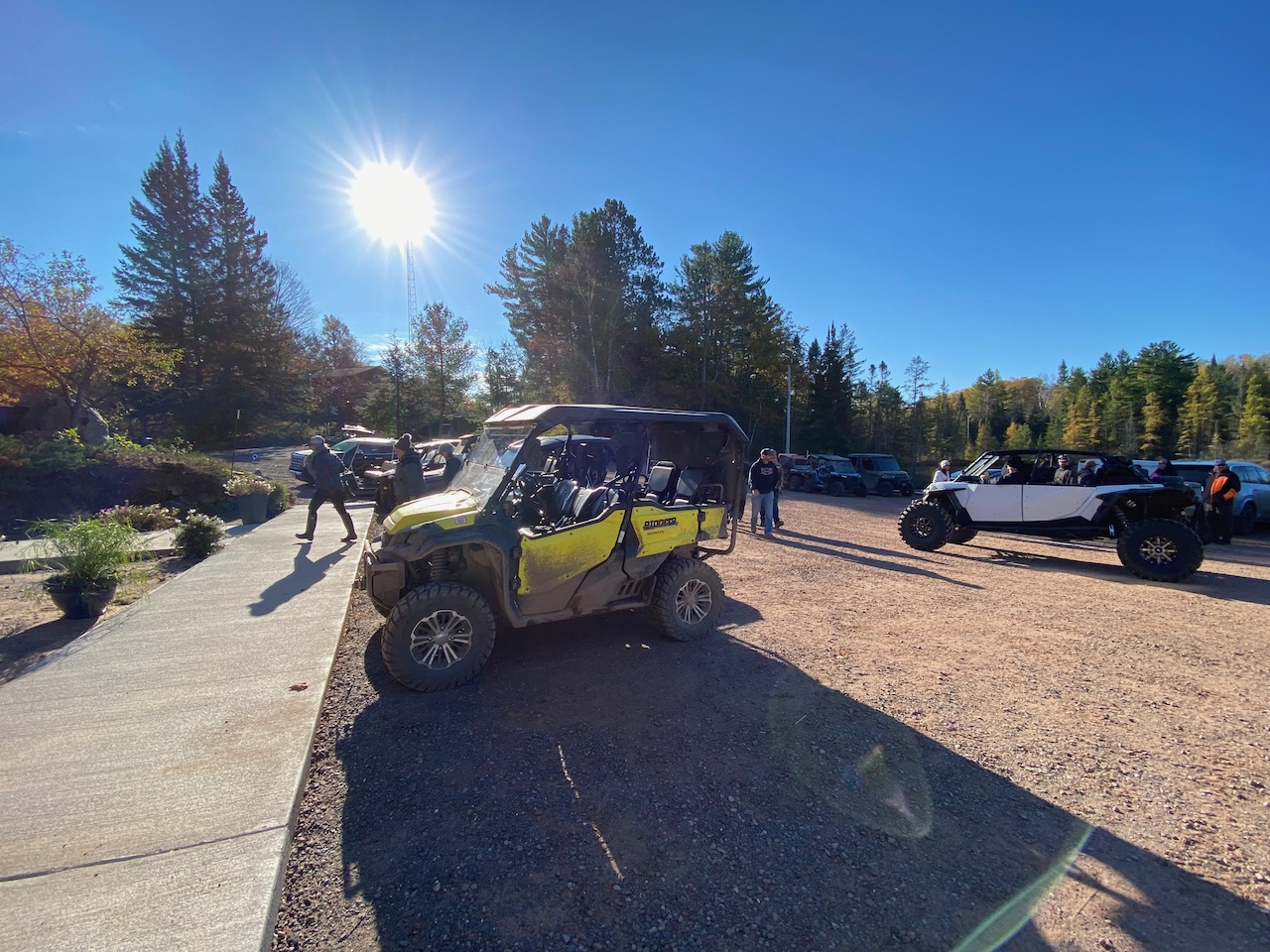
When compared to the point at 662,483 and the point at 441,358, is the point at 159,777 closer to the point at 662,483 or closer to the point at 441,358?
the point at 662,483

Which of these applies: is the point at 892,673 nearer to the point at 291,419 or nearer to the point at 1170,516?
the point at 1170,516

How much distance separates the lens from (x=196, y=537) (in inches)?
290

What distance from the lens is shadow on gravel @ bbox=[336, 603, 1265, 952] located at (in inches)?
77.6

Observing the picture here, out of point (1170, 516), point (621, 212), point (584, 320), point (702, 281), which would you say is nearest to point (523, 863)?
point (1170, 516)

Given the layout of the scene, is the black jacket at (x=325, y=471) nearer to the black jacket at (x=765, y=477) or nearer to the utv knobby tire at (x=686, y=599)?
the utv knobby tire at (x=686, y=599)

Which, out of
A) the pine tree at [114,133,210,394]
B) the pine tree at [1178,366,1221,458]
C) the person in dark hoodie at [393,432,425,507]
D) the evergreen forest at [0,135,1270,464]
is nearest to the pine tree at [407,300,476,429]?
the evergreen forest at [0,135,1270,464]

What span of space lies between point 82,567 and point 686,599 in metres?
5.65

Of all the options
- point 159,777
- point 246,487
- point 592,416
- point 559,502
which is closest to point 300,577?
point 559,502

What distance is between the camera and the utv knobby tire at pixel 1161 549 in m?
7.23

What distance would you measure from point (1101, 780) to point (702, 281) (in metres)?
35.0

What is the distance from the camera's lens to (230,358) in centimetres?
3247

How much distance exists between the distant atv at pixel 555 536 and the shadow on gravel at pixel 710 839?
58 cm

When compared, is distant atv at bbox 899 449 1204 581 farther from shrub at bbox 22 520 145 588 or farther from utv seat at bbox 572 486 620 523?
shrub at bbox 22 520 145 588

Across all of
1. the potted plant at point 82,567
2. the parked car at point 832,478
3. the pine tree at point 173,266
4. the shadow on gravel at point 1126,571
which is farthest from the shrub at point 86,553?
the pine tree at point 173,266
